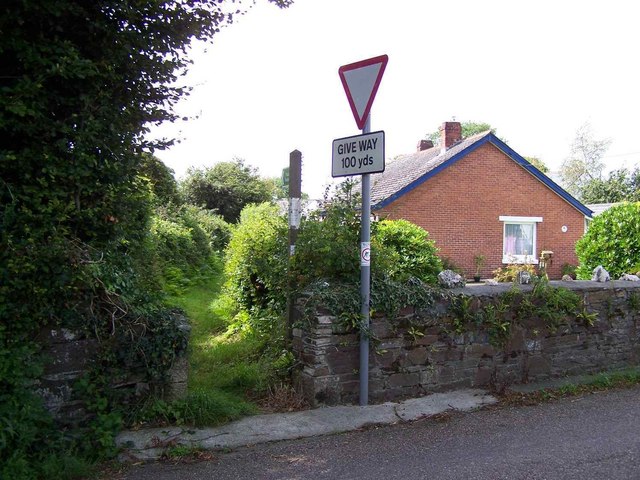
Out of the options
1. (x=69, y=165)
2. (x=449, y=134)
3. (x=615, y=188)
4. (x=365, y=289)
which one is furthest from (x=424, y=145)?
(x=69, y=165)

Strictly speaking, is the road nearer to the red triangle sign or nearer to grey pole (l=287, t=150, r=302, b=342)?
grey pole (l=287, t=150, r=302, b=342)

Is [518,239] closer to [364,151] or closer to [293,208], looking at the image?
[293,208]

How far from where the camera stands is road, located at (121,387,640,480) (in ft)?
12.7

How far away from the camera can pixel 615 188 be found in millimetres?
36750

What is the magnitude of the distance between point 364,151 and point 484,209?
55.3ft

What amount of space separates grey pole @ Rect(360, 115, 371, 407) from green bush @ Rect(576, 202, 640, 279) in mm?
6157

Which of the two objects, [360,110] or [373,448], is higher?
[360,110]

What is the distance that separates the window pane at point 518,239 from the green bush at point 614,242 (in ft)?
38.1

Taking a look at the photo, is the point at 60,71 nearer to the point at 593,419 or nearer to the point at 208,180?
the point at 593,419

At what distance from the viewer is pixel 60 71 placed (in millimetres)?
3924

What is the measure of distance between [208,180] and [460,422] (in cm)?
2850

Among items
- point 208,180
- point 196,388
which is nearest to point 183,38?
point 196,388

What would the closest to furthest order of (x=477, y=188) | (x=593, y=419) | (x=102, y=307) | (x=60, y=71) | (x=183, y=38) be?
(x=60, y=71)
(x=102, y=307)
(x=183, y=38)
(x=593, y=419)
(x=477, y=188)

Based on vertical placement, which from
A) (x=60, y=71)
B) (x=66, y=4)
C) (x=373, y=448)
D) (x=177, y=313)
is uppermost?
(x=66, y=4)
